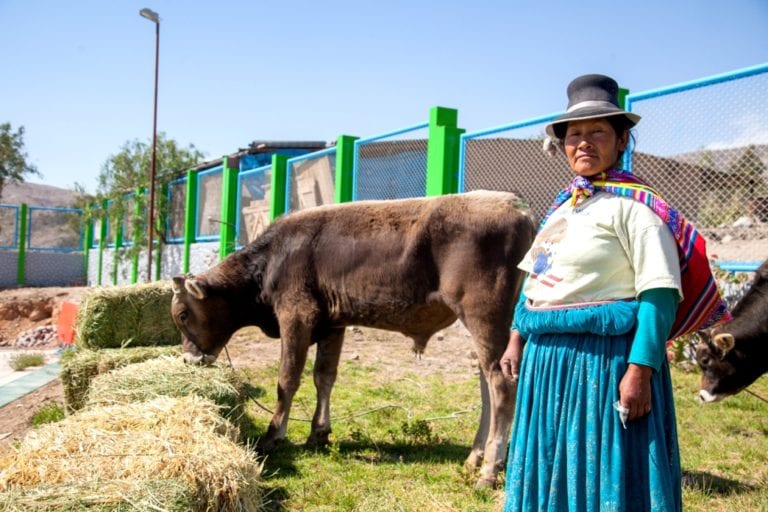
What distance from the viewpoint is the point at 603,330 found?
7.64 feet

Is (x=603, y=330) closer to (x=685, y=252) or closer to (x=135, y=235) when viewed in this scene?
(x=685, y=252)

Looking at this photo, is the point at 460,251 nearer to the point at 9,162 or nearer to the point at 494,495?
the point at 494,495

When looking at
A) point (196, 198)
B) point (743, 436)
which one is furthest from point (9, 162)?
point (743, 436)

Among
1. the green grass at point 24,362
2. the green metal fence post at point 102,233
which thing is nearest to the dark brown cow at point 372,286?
the green grass at point 24,362

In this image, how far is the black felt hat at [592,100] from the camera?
96.6 inches

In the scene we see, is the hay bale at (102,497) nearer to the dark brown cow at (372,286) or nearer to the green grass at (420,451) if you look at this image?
the green grass at (420,451)

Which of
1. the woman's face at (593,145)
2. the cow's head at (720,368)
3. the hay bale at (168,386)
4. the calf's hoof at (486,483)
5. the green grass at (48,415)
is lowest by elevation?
the green grass at (48,415)

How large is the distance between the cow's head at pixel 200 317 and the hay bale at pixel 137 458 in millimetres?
2547

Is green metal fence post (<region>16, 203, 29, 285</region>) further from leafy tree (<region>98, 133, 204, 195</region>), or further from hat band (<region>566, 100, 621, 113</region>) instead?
hat band (<region>566, 100, 621, 113</region>)

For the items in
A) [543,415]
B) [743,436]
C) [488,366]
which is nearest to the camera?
[543,415]

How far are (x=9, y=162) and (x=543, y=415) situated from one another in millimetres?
32908

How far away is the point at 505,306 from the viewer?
4.69 meters

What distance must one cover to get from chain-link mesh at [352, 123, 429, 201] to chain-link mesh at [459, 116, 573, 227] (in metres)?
0.96

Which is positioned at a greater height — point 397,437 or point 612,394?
point 612,394
